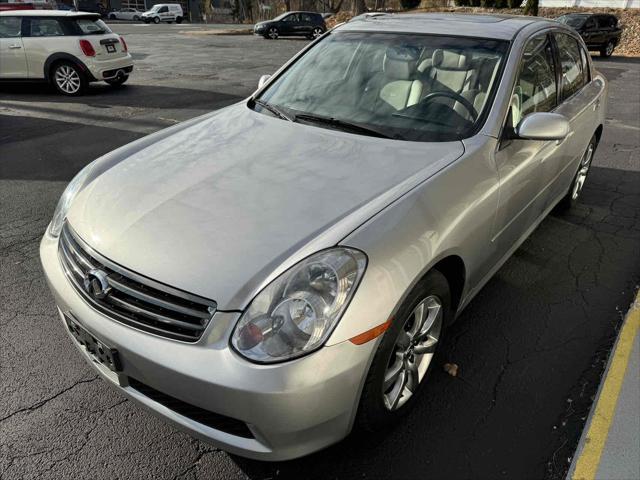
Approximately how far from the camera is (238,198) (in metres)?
2.18

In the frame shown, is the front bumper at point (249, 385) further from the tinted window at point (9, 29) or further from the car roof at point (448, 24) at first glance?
the tinted window at point (9, 29)

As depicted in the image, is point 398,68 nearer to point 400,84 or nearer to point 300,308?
point 400,84

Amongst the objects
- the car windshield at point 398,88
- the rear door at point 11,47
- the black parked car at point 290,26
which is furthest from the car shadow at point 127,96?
the black parked car at point 290,26

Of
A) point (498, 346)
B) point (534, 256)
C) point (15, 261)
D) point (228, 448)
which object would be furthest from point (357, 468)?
point (15, 261)

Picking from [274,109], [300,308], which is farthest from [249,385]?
[274,109]

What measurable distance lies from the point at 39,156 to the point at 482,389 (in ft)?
19.0

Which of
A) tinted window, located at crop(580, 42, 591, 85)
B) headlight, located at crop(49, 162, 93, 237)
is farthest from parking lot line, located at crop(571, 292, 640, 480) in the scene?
headlight, located at crop(49, 162, 93, 237)

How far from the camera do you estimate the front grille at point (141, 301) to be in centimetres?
176

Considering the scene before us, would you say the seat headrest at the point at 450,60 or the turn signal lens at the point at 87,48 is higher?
the turn signal lens at the point at 87,48

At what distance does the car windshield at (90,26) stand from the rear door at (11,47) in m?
1.07

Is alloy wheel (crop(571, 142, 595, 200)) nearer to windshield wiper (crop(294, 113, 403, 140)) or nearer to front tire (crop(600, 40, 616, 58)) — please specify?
windshield wiper (crop(294, 113, 403, 140))

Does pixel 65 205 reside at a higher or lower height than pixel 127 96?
higher

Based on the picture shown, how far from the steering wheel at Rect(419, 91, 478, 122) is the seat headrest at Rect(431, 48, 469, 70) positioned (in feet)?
0.64

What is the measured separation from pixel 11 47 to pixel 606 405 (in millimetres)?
10927
